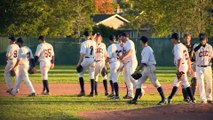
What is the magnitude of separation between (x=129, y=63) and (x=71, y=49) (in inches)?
1231

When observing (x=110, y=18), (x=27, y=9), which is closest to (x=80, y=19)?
(x=27, y=9)

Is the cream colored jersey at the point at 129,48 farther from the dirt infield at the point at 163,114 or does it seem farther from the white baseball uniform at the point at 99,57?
the dirt infield at the point at 163,114

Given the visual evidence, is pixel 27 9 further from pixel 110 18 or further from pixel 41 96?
pixel 110 18

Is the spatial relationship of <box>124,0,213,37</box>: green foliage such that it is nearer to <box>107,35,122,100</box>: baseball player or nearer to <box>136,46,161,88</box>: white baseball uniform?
<box>107,35,122,100</box>: baseball player

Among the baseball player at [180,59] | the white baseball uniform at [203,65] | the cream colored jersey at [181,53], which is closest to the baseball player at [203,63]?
the white baseball uniform at [203,65]

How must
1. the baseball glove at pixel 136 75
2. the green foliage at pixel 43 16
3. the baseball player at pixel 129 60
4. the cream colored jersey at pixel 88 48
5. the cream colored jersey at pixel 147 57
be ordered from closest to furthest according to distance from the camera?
the cream colored jersey at pixel 147 57 → the baseball glove at pixel 136 75 → the baseball player at pixel 129 60 → the cream colored jersey at pixel 88 48 → the green foliage at pixel 43 16

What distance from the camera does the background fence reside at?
159ft

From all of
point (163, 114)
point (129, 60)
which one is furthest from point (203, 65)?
point (163, 114)

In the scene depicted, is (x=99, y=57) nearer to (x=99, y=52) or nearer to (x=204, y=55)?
(x=99, y=52)

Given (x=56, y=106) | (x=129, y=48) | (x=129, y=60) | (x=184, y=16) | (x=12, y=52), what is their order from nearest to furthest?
1. (x=56, y=106)
2. (x=129, y=48)
3. (x=129, y=60)
4. (x=12, y=52)
5. (x=184, y=16)

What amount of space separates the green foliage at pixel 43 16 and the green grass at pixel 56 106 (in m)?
27.3

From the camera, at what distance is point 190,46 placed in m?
18.2

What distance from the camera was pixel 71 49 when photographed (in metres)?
49.8

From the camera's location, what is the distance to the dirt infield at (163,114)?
13.6m
